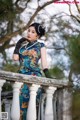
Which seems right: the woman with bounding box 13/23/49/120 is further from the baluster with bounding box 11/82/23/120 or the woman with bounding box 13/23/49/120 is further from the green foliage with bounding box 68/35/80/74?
the green foliage with bounding box 68/35/80/74

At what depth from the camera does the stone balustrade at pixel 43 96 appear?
3539mm

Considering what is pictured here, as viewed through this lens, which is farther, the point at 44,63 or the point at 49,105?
the point at 44,63

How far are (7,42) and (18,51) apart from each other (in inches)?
125

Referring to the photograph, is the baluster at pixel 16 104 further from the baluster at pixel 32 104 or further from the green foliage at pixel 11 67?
the green foliage at pixel 11 67

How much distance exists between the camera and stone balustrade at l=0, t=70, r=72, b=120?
139 inches

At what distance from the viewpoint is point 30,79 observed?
12.0 ft

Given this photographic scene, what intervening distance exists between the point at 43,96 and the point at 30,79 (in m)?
0.30

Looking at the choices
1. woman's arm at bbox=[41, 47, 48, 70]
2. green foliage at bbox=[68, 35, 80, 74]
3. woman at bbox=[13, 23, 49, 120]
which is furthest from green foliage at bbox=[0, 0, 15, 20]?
green foliage at bbox=[68, 35, 80, 74]

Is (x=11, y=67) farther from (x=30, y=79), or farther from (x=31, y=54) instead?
(x=30, y=79)

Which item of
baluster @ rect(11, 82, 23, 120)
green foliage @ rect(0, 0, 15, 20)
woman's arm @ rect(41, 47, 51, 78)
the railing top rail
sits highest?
green foliage @ rect(0, 0, 15, 20)

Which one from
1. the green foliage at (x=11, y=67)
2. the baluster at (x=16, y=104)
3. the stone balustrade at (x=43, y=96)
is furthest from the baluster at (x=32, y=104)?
the green foliage at (x=11, y=67)

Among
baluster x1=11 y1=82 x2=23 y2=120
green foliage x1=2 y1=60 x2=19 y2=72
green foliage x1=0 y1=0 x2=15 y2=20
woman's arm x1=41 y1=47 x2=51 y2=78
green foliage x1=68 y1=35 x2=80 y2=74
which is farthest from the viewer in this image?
green foliage x1=2 y1=60 x2=19 y2=72

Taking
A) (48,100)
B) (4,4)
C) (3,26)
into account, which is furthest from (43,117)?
(3,26)

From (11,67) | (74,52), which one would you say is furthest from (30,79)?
(11,67)
